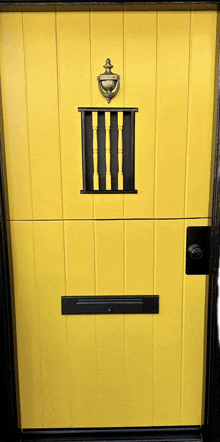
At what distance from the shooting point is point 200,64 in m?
1.33

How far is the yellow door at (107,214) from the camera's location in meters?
1.31

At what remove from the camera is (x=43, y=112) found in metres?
1.35

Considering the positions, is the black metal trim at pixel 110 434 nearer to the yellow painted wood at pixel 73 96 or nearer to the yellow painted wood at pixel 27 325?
the yellow painted wood at pixel 27 325

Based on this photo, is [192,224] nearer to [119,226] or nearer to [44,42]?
[119,226]

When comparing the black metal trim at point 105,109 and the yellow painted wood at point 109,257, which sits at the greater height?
the black metal trim at point 105,109

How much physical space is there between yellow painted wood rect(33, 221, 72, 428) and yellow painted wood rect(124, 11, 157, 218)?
0.37 m

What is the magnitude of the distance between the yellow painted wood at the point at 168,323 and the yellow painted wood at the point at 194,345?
3 centimetres

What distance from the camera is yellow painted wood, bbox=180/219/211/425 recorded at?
1475mm

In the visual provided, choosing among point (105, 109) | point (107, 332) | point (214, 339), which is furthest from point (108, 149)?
point (214, 339)

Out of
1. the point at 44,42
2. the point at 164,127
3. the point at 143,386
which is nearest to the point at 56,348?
the point at 143,386

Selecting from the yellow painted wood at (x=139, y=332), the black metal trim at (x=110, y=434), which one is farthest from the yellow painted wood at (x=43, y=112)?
the black metal trim at (x=110, y=434)

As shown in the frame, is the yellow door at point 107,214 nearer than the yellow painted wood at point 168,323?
Yes

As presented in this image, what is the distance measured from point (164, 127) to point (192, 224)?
1.45 ft

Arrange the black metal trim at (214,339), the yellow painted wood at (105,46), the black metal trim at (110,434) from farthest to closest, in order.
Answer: the black metal trim at (110,434), the black metal trim at (214,339), the yellow painted wood at (105,46)
